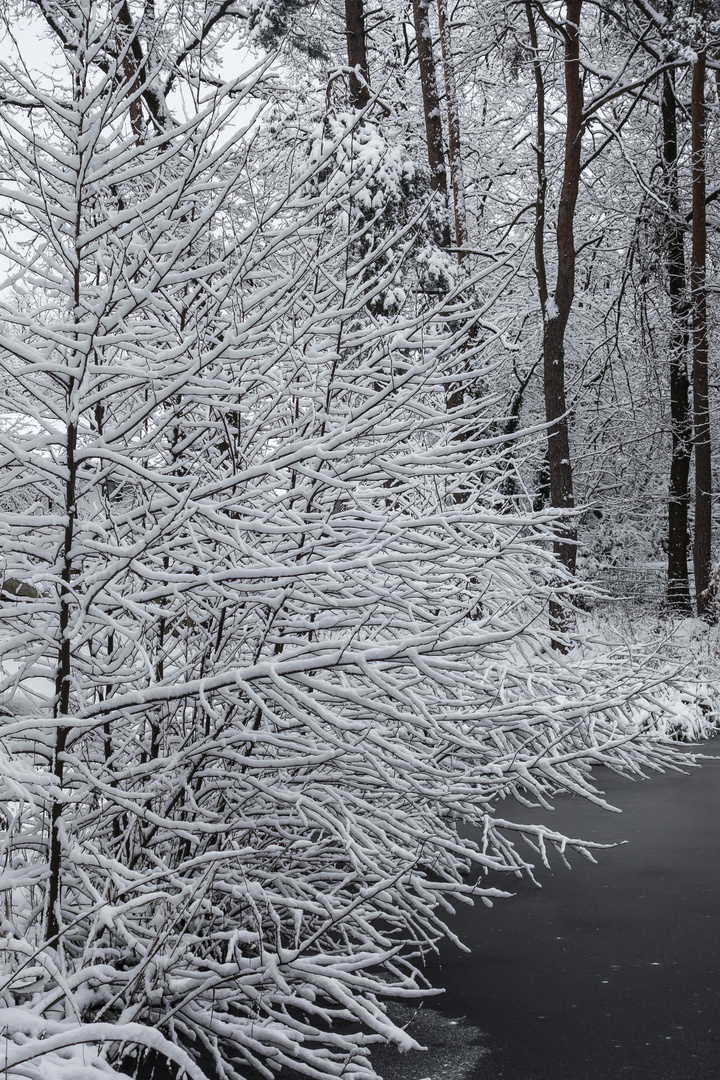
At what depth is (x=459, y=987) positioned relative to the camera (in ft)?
15.3

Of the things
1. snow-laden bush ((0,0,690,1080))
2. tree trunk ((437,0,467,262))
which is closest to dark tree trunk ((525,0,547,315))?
tree trunk ((437,0,467,262))

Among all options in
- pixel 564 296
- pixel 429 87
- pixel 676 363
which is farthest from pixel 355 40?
pixel 676 363

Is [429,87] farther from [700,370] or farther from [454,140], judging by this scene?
[700,370]

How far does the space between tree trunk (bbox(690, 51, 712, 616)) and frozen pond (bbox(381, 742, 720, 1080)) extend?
815cm

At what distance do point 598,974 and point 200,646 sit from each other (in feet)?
7.62

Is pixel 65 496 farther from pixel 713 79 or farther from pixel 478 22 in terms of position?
pixel 713 79

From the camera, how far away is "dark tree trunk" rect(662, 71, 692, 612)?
655 inches

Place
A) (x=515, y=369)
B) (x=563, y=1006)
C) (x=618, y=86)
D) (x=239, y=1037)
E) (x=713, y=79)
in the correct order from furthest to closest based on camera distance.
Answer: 1. (x=515, y=369)
2. (x=713, y=79)
3. (x=618, y=86)
4. (x=563, y=1006)
5. (x=239, y=1037)

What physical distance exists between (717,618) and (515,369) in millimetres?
7437

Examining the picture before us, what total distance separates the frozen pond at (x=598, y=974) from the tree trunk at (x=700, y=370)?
815 centimetres

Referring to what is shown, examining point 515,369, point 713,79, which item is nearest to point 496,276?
point 515,369

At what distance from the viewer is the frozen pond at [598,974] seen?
A: 12.8ft

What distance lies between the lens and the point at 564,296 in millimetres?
13305

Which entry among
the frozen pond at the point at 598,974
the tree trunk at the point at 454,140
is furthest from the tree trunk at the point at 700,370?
the frozen pond at the point at 598,974
